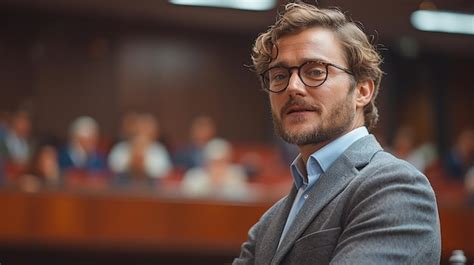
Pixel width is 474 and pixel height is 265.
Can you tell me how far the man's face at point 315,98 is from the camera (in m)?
1.47

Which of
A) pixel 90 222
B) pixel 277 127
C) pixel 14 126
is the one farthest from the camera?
pixel 14 126

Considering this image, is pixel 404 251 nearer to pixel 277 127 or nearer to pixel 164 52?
pixel 277 127

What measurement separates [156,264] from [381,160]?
4583 mm

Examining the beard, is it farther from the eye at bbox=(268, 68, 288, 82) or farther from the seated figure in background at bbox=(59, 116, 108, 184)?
the seated figure in background at bbox=(59, 116, 108, 184)

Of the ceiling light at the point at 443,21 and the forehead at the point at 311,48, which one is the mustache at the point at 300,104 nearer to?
the forehead at the point at 311,48

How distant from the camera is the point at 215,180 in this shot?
588 cm

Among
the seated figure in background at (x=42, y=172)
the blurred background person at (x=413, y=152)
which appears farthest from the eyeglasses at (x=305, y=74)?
the blurred background person at (x=413, y=152)

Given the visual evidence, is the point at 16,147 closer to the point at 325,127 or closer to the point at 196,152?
the point at 196,152

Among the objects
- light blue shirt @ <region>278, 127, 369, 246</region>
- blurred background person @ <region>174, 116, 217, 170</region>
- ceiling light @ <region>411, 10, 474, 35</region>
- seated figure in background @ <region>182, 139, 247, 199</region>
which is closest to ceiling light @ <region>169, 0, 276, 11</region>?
ceiling light @ <region>411, 10, 474, 35</region>

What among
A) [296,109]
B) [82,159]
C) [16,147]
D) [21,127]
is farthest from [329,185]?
[21,127]

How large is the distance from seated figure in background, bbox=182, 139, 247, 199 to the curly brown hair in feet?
13.7

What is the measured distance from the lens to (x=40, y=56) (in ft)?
28.3

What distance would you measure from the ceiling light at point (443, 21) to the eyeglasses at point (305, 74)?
5973 millimetres

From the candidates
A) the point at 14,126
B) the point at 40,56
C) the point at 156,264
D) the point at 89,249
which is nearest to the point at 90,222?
the point at 89,249
